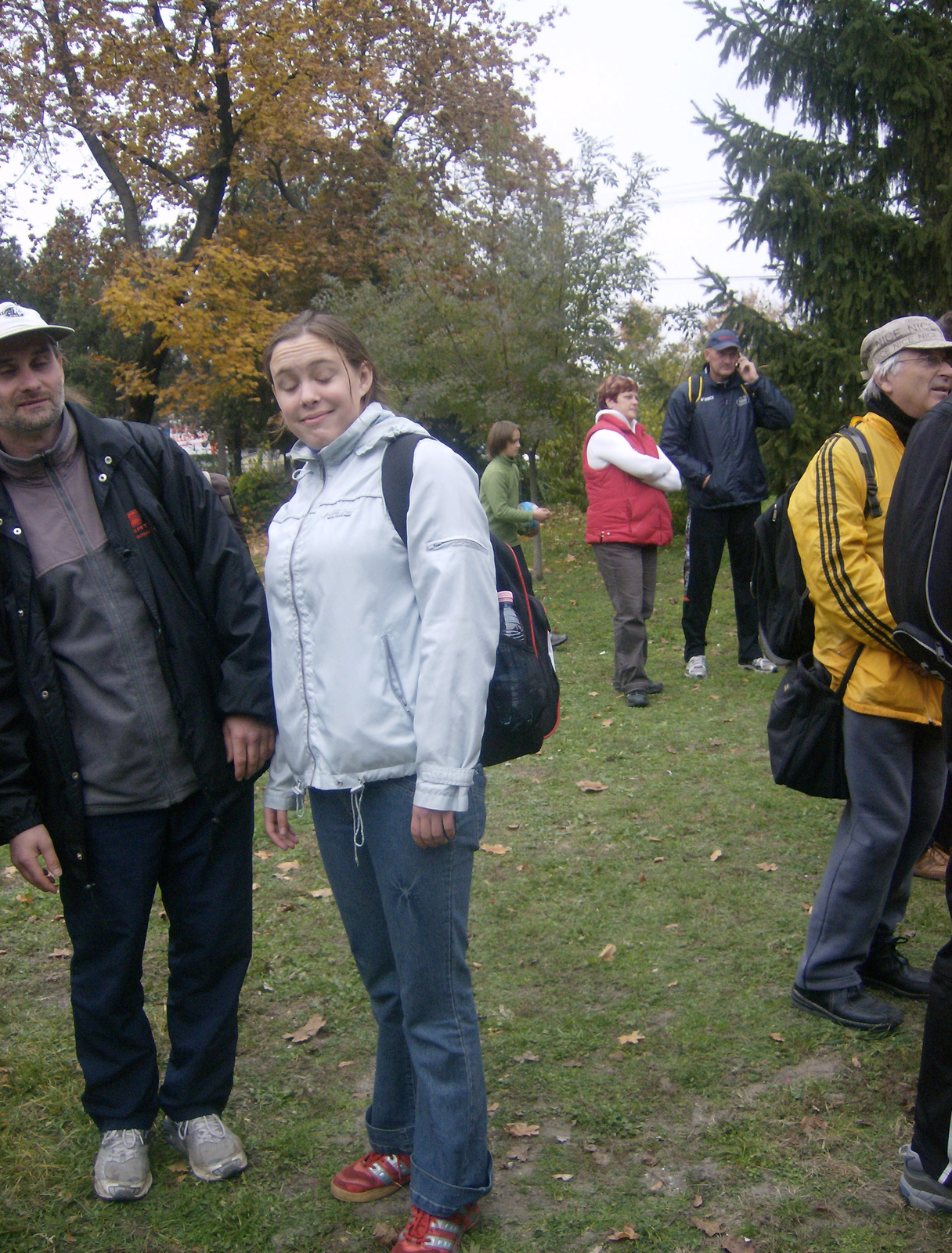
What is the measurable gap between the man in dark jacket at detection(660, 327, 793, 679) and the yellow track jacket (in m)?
4.19

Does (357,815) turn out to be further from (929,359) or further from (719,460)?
(719,460)

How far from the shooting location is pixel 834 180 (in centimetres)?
1053

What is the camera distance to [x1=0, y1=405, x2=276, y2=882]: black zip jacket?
8.48 ft

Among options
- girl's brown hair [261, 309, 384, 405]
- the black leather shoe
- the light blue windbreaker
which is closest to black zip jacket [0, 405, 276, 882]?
the light blue windbreaker

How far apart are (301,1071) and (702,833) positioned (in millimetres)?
2321

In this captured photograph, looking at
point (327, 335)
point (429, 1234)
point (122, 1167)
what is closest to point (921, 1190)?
point (429, 1234)

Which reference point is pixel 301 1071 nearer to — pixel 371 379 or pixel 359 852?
pixel 359 852

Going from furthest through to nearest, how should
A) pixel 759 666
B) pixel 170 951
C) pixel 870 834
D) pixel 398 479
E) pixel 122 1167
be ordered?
pixel 759 666, pixel 870 834, pixel 170 951, pixel 122 1167, pixel 398 479

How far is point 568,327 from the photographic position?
12.4 m

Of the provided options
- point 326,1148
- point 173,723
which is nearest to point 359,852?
point 173,723

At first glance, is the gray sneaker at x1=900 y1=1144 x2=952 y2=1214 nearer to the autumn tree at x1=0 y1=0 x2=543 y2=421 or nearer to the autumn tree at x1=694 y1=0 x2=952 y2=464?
the autumn tree at x1=694 y1=0 x2=952 y2=464

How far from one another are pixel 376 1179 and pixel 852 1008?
158cm

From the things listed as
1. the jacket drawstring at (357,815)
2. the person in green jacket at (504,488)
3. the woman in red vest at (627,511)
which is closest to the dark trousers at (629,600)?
the woman in red vest at (627,511)

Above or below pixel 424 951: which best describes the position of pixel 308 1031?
below
